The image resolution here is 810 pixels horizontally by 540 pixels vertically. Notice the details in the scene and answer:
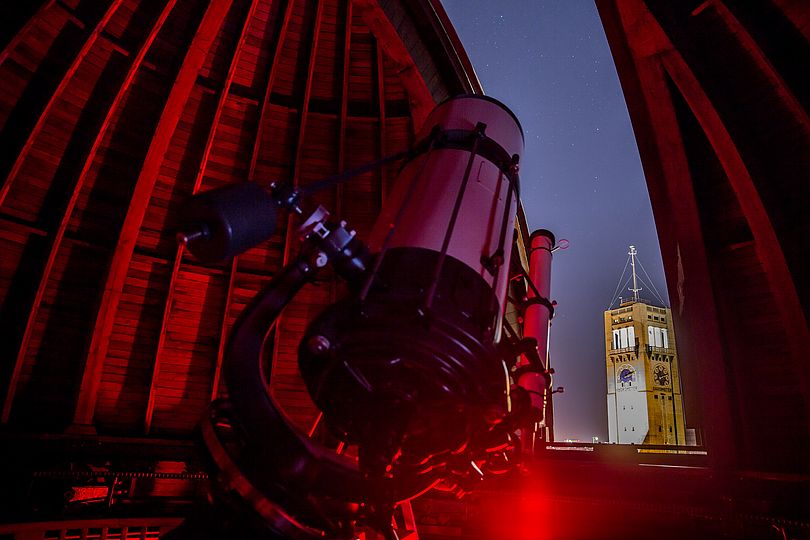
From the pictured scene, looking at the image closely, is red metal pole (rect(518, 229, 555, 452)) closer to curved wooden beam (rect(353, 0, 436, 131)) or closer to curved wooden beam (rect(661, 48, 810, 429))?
curved wooden beam (rect(661, 48, 810, 429))

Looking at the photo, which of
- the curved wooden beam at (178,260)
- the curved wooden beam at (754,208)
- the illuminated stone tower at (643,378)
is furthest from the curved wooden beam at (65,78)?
the illuminated stone tower at (643,378)

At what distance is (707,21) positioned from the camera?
646 centimetres

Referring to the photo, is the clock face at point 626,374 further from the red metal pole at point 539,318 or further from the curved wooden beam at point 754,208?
the red metal pole at point 539,318

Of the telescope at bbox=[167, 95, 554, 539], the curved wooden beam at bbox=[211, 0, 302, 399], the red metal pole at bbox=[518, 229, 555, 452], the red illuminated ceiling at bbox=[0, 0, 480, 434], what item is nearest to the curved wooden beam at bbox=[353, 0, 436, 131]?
the red illuminated ceiling at bbox=[0, 0, 480, 434]

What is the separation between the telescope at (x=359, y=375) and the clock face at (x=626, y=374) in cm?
7113

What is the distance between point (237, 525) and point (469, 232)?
1669 millimetres

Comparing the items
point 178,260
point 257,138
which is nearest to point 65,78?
point 257,138

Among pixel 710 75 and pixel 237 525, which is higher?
pixel 710 75

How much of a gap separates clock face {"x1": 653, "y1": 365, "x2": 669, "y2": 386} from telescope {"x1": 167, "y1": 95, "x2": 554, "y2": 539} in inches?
2792

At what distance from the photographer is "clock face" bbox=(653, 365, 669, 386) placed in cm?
6544

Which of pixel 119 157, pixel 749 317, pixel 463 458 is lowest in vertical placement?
pixel 463 458

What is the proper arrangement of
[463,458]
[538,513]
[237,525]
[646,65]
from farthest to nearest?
[538,513]
[646,65]
[463,458]
[237,525]

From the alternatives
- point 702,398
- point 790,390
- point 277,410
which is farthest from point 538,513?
point 277,410

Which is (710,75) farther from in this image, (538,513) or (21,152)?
(21,152)
